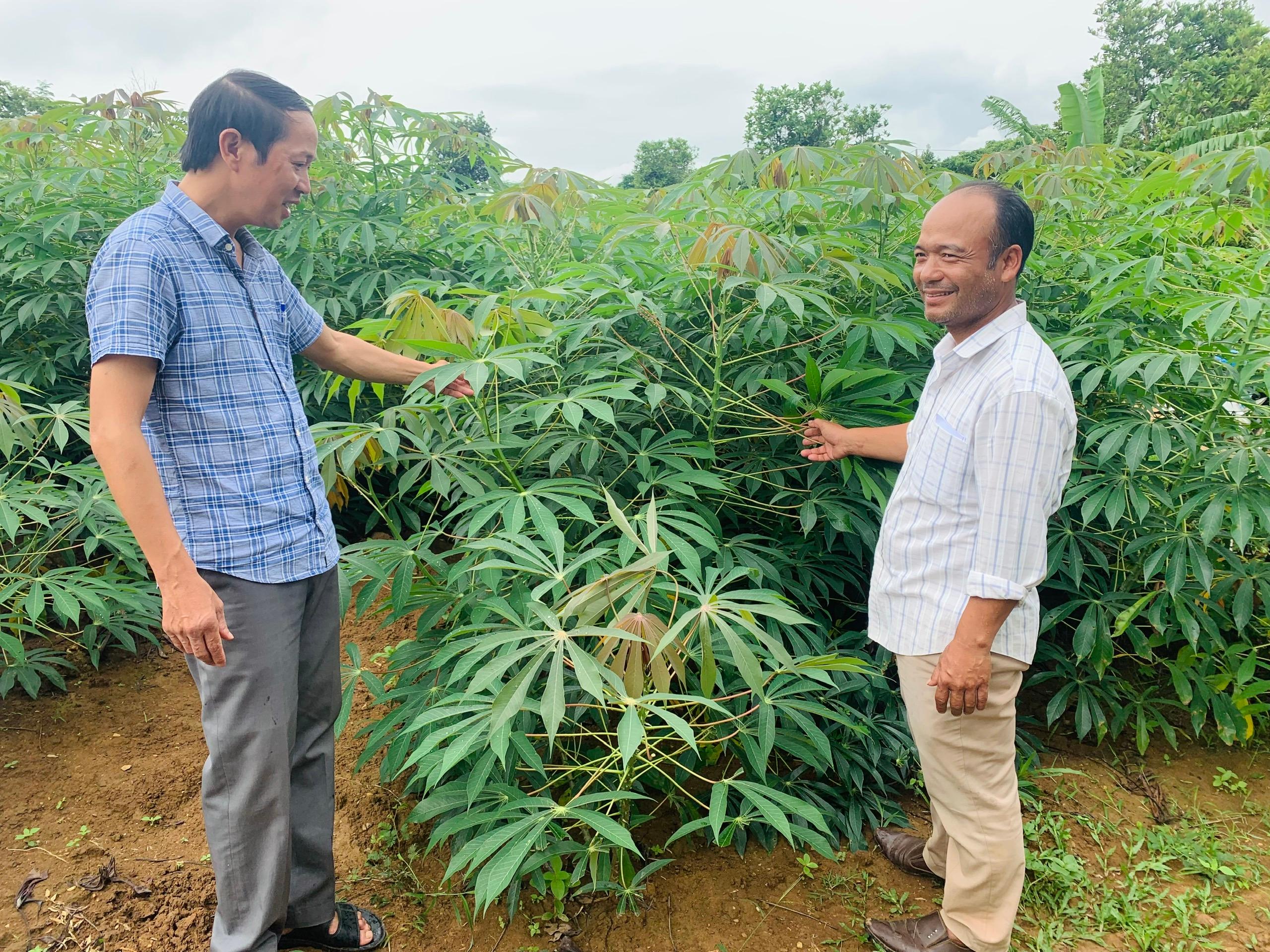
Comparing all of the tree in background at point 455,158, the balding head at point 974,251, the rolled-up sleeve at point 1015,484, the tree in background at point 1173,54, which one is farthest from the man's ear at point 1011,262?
the tree in background at point 1173,54

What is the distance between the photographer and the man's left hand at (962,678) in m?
1.36

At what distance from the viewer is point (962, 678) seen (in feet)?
4.50

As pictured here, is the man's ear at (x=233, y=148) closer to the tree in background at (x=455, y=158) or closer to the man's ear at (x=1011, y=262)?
the man's ear at (x=1011, y=262)

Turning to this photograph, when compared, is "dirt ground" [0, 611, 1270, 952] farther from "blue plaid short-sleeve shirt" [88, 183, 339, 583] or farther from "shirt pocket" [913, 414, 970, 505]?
"shirt pocket" [913, 414, 970, 505]

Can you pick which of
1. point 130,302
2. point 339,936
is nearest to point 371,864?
point 339,936

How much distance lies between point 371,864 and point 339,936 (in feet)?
0.79

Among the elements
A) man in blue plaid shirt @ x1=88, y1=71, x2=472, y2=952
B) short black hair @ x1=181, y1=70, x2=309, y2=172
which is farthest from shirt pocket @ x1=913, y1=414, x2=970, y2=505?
short black hair @ x1=181, y1=70, x2=309, y2=172

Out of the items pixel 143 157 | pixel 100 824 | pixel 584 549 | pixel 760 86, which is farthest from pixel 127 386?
pixel 760 86

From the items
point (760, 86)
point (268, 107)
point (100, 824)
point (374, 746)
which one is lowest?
point (100, 824)

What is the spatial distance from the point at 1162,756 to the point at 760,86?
3656cm

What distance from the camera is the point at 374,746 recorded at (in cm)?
187

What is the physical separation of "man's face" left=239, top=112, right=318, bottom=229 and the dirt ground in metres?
1.52

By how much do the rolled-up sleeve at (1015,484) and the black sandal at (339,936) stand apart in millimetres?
1467

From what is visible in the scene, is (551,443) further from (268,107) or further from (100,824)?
(100,824)
